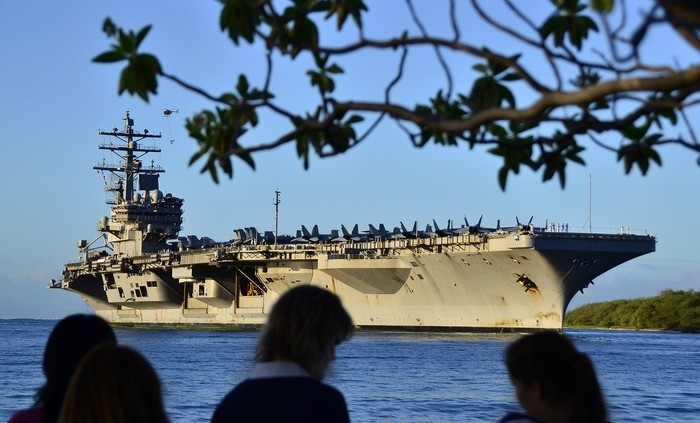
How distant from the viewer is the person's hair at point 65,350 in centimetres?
334

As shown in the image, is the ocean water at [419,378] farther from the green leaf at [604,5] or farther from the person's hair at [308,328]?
the green leaf at [604,5]

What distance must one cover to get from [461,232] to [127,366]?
40011 millimetres

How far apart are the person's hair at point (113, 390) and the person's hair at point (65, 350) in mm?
719

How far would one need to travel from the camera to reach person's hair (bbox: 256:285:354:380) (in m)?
3.29

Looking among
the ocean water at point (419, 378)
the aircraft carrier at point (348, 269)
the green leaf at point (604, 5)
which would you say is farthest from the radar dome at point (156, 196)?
the green leaf at point (604, 5)

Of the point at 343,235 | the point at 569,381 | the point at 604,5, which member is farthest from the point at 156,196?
the point at 604,5

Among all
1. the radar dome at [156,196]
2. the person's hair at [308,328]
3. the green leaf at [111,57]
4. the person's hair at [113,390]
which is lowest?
the person's hair at [113,390]

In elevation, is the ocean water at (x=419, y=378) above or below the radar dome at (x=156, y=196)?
below

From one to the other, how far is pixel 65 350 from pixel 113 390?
0.93 m

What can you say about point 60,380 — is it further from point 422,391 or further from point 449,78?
point 422,391

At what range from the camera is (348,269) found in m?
44.7

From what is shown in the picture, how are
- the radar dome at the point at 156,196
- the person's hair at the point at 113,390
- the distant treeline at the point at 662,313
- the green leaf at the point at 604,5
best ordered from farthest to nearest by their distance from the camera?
the distant treeline at the point at 662,313
the radar dome at the point at 156,196
the person's hair at the point at 113,390
the green leaf at the point at 604,5

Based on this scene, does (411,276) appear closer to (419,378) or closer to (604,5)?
(419,378)

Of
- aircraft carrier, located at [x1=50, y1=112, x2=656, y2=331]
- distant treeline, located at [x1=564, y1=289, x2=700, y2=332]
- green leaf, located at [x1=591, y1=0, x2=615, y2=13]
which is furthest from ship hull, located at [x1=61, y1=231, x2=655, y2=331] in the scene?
green leaf, located at [x1=591, y1=0, x2=615, y2=13]
